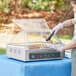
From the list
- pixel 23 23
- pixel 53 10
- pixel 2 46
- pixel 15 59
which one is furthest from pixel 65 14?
pixel 15 59

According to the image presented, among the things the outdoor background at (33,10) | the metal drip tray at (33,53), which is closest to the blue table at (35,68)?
the metal drip tray at (33,53)

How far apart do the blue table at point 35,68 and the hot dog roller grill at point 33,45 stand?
0.05m

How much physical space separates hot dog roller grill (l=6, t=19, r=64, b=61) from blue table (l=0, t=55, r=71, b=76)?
5 cm

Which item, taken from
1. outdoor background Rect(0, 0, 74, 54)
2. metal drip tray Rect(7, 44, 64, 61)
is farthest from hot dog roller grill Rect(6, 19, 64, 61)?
outdoor background Rect(0, 0, 74, 54)

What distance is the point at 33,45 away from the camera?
2932mm

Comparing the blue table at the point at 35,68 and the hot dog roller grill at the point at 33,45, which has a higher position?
the hot dog roller grill at the point at 33,45

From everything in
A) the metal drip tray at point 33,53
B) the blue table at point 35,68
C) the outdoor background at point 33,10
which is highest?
the outdoor background at point 33,10

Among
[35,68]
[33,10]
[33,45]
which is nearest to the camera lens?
[35,68]

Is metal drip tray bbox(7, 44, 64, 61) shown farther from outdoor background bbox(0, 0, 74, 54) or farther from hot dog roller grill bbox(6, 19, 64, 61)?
outdoor background bbox(0, 0, 74, 54)

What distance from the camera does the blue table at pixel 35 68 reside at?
2.64 metres

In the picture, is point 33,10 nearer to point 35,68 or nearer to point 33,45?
point 33,45

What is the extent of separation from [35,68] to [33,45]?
318mm

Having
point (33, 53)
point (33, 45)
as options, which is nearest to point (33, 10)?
point (33, 45)

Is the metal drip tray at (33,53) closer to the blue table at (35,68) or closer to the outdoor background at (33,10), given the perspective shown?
the blue table at (35,68)
